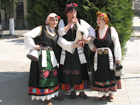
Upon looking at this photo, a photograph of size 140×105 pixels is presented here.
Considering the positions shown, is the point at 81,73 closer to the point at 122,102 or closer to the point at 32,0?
the point at 122,102

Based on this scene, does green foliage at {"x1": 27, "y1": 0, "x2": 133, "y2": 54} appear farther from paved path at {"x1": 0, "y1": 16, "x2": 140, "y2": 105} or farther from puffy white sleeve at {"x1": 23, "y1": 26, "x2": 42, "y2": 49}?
paved path at {"x1": 0, "y1": 16, "x2": 140, "y2": 105}

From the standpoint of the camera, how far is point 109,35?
357 centimetres

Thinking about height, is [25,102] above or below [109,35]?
below

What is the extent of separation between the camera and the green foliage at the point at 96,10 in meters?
4.07

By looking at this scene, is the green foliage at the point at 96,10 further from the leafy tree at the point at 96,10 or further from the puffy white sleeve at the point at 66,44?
the puffy white sleeve at the point at 66,44

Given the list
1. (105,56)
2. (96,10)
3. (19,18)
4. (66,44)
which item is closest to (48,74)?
(66,44)

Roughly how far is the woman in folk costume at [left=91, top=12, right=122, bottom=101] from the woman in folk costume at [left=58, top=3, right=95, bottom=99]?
0.65 feet

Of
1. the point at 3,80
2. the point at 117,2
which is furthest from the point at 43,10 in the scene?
the point at 3,80

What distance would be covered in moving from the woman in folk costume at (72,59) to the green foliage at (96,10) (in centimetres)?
48

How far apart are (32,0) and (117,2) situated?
201 centimetres

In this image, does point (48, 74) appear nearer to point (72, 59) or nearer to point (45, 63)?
point (45, 63)

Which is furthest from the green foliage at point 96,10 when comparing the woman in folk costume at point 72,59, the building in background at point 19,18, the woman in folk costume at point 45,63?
the building in background at point 19,18

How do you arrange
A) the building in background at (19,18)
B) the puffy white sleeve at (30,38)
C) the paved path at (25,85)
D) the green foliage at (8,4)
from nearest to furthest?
1. the puffy white sleeve at (30,38)
2. the paved path at (25,85)
3. the green foliage at (8,4)
4. the building in background at (19,18)

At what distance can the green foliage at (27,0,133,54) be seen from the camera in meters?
4.07
